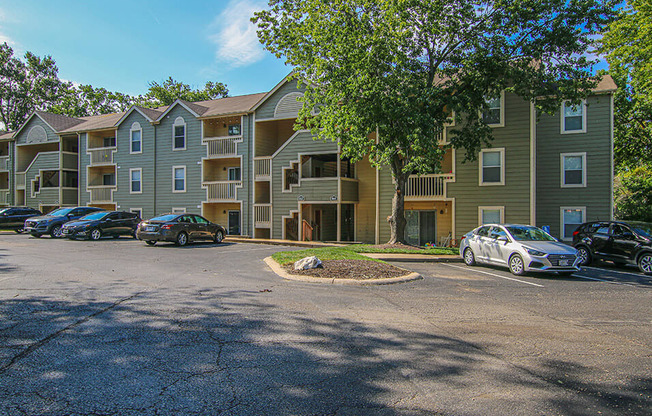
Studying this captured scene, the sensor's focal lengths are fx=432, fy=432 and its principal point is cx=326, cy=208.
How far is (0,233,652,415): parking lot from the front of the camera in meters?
4.04

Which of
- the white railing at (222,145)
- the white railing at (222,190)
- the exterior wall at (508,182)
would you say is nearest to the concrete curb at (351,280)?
the exterior wall at (508,182)

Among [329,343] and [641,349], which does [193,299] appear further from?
Result: [641,349]

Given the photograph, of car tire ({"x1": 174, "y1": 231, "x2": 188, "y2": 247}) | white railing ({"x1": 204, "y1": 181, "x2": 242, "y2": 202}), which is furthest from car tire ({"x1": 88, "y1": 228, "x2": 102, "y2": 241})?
white railing ({"x1": 204, "y1": 181, "x2": 242, "y2": 202})

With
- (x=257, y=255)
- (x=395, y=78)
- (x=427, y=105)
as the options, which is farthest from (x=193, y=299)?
(x=427, y=105)

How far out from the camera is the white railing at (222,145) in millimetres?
28969

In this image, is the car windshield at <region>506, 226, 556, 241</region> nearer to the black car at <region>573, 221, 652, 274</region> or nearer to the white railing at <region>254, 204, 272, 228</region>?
the black car at <region>573, 221, 652, 274</region>

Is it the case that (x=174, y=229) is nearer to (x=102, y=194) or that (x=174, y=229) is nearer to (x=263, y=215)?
(x=263, y=215)

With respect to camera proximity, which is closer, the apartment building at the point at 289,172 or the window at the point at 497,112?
the apartment building at the point at 289,172

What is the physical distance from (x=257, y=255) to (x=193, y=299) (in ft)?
29.3

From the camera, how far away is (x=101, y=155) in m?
34.3

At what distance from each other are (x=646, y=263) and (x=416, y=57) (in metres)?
11.7

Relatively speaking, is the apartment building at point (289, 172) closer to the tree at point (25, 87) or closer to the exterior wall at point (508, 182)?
the exterior wall at point (508, 182)

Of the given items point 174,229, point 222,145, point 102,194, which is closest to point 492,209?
point 174,229

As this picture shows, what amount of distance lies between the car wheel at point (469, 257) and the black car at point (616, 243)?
130 inches
